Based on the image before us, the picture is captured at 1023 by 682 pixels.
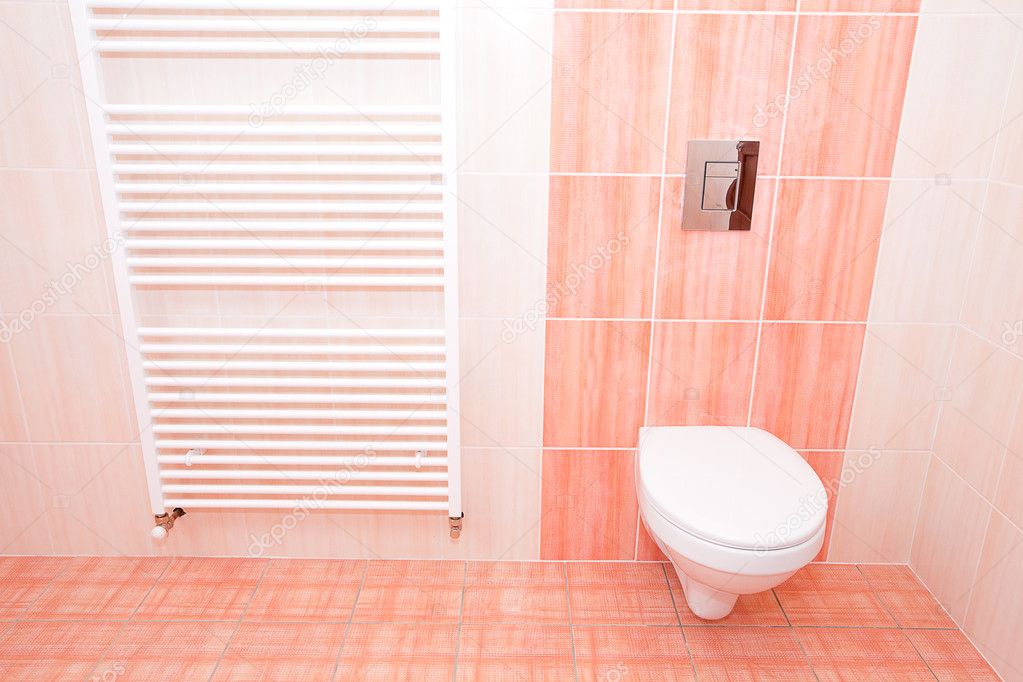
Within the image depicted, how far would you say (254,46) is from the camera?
158cm

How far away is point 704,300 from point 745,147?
1.22ft

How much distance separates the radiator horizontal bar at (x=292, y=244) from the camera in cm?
170

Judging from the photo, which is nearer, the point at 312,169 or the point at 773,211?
the point at 312,169

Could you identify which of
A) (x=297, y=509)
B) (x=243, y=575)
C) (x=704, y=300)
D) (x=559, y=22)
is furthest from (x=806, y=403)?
(x=243, y=575)

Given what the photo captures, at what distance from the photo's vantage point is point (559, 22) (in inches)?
65.0

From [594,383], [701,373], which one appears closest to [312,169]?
[594,383]

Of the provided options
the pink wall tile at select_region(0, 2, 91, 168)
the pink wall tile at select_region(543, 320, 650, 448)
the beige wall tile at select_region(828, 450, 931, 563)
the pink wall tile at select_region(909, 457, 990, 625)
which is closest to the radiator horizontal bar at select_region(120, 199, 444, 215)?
the pink wall tile at select_region(0, 2, 91, 168)

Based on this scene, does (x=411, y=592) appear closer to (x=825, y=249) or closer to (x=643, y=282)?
(x=643, y=282)

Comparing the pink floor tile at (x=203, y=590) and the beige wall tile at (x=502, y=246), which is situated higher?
the beige wall tile at (x=502, y=246)

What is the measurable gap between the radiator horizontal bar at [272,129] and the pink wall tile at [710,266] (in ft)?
2.02

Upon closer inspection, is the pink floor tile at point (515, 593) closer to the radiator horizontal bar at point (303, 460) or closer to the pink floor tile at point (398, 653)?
the pink floor tile at point (398, 653)

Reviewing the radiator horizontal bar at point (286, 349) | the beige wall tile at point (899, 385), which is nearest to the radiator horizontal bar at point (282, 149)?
the radiator horizontal bar at point (286, 349)

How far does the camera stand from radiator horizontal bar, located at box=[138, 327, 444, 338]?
69.8 inches

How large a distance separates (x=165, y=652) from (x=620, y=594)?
111 cm
